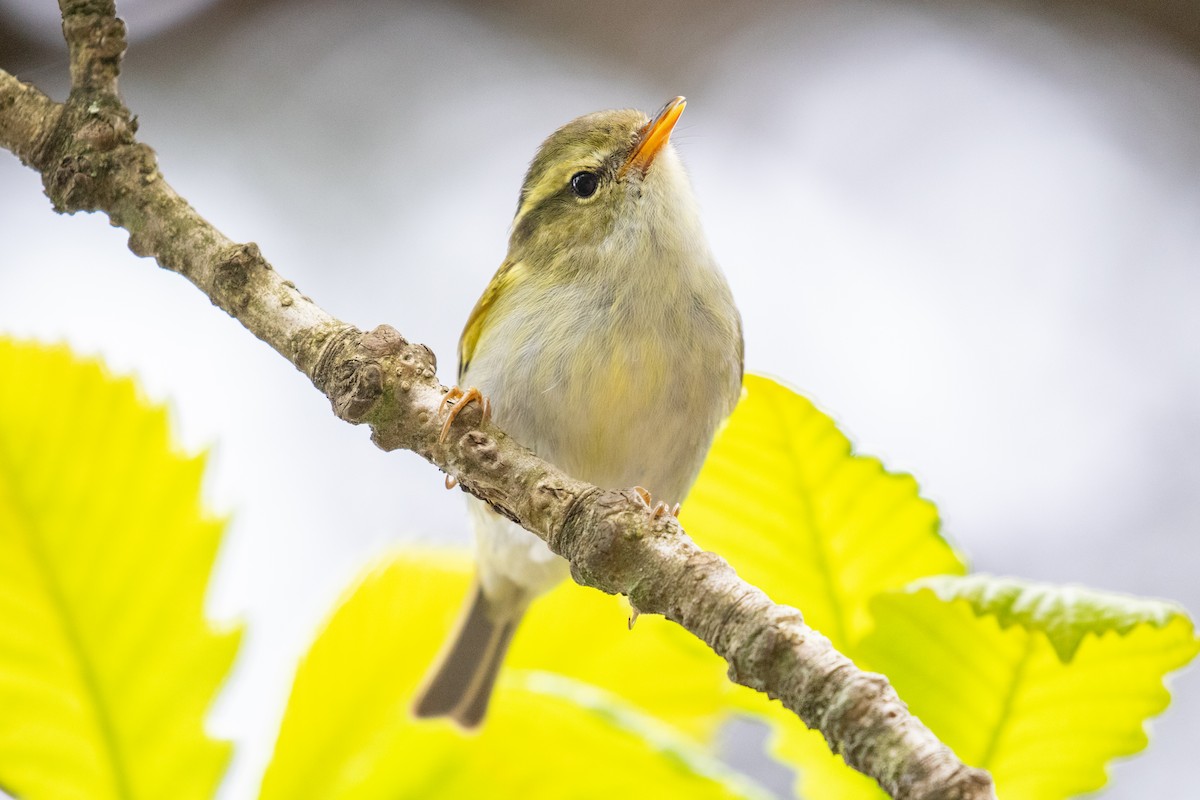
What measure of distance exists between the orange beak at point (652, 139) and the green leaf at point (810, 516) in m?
0.73

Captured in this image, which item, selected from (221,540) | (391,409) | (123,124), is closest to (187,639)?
(221,540)

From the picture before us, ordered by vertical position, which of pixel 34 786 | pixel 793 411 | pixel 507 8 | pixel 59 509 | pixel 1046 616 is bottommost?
pixel 34 786

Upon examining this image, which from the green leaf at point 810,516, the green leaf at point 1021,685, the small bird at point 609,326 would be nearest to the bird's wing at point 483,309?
the small bird at point 609,326

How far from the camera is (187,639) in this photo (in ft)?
2.01

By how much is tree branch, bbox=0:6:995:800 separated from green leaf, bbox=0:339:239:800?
0.46ft

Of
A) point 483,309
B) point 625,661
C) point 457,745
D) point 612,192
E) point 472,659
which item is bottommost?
point 457,745

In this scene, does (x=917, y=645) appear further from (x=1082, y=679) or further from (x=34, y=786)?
(x=34, y=786)

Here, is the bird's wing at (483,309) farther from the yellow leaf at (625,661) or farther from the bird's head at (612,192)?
the yellow leaf at (625,661)

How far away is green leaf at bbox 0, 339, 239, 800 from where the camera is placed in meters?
0.59

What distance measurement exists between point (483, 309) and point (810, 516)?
2.74ft

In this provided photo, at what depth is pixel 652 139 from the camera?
1.38 metres

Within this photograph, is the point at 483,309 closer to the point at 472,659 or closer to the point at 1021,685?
the point at 472,659

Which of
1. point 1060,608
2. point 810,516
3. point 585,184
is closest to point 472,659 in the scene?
point 585,184

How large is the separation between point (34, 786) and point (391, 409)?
0.29 metres
